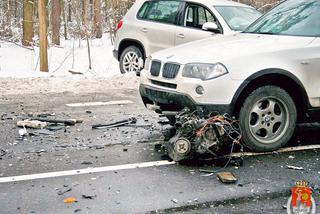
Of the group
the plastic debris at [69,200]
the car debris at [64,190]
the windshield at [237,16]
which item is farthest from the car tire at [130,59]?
the plastic debris at [69,200]

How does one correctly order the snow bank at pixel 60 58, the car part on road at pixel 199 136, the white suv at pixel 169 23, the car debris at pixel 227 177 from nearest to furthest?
the car debris at pixel 227 177
the car part on road at pixel 199 136
the white suv at pixel 169 23
the snow bank at pixel 60 58

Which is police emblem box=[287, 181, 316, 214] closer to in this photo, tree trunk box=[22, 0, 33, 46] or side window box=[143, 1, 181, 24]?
side window box=[143, 1, 181, 24]

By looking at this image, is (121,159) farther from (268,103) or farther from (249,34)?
(249,34)

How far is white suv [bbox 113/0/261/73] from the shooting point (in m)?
10.3

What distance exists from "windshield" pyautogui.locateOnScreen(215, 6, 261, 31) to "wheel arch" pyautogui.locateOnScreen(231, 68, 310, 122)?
460 centimetres

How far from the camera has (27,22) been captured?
21422 mm

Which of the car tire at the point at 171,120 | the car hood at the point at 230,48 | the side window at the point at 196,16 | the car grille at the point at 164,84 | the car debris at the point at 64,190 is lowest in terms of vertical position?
the car debris at the point at 64,190

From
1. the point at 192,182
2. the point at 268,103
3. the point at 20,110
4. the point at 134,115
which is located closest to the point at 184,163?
the point at 192,182

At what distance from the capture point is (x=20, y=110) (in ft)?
26.9

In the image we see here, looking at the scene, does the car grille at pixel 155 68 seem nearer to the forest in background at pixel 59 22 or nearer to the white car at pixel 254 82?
the white car at pixel 254 82

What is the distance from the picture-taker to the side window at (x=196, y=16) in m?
10.4

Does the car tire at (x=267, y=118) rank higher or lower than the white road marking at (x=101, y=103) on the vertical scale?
higher

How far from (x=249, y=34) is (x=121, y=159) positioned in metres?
2.60

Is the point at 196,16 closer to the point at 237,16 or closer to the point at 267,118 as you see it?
the point at 237,16
